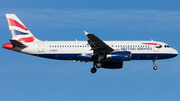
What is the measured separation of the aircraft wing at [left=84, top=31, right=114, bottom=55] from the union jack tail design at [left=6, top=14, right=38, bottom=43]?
12673 millimetres

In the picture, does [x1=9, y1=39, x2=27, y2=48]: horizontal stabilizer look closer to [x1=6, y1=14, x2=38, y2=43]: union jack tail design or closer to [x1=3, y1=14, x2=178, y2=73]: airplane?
[x1=3, y1=14, x2=178, y2=73]: airplane

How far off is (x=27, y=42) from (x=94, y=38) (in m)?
14.7

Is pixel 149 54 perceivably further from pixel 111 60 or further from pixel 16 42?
pixel 16 42

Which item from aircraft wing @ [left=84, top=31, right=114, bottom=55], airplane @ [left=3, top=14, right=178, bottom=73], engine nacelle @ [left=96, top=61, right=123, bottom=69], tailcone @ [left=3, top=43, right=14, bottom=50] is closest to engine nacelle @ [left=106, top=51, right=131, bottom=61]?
airplane @ [left=3, top=14, right=178, bottom=73]

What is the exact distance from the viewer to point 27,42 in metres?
68.0

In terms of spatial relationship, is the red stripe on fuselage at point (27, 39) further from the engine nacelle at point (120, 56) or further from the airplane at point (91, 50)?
the engine nacelle at point (120, 56)

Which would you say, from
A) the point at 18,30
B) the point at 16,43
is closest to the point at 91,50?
the point at 16,43

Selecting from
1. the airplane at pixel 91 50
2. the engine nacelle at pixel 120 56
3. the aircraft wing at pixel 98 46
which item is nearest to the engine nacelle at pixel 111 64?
the airplane at pixel 91 50

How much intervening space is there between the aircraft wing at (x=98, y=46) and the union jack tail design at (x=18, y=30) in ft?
41.6

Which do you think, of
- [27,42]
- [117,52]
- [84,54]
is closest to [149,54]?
[117,52]

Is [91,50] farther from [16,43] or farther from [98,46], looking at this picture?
[16,43]

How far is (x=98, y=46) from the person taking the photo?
63625 millimetres

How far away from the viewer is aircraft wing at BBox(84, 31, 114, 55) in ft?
199

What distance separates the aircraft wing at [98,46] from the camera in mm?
60750
